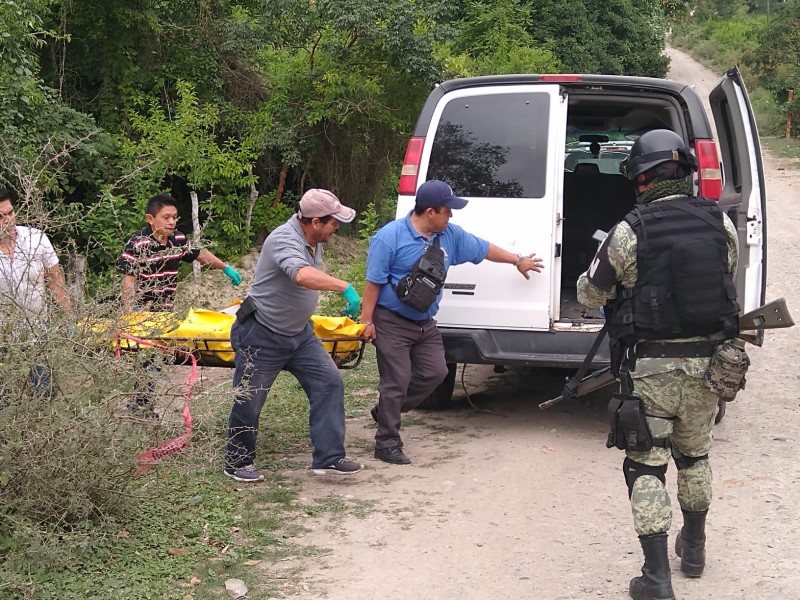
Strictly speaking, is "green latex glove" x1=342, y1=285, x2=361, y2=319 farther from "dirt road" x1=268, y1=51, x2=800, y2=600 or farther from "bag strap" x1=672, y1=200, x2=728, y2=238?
"bag strap" x1=672, y1=200, x2=728, y2=238

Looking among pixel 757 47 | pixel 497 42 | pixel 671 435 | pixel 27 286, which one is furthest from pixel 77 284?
pixel 757 47

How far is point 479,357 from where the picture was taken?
6.07 metres

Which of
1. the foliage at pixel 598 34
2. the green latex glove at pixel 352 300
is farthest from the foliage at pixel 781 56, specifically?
the green latex glove at pixel 352 300

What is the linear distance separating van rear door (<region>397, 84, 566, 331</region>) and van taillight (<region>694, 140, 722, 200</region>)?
2.72ft

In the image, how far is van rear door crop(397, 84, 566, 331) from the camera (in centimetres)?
604

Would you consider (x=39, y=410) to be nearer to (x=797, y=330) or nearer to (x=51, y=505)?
(x=51, y=505)

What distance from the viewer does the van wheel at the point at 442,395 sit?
6.96 m

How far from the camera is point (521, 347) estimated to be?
19.8 feet

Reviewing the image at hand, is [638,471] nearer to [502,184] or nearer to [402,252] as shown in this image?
[402,252]

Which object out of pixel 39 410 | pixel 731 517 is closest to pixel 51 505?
pixel 39 410

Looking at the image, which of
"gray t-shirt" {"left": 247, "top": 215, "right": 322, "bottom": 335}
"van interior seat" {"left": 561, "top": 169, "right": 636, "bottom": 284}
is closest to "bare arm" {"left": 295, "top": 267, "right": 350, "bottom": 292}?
"gray t-shirt" {"left": 247, "top": 215, "right": 322, "bottom": 335}

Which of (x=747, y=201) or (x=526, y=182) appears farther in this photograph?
(x=747, y=201)

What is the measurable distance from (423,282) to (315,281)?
0.79 m

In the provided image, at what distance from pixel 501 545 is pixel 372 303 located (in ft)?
5.74
